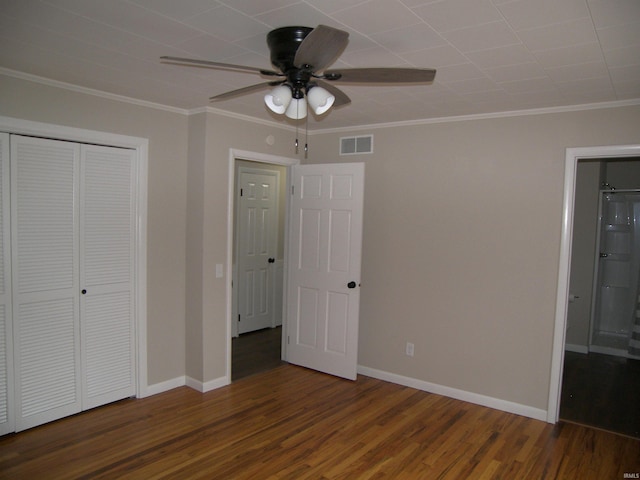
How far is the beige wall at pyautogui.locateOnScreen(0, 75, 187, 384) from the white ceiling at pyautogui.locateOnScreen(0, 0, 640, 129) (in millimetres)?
302

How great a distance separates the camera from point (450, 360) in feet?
A: 13.0

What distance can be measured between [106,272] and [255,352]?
2.10 meters

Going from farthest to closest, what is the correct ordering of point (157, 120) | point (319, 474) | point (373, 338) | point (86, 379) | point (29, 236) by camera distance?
point (373, 338) < point (157, 120) < point (86, 379) < point (29, 236) < point (319, 474)

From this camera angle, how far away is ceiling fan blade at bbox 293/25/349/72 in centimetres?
154

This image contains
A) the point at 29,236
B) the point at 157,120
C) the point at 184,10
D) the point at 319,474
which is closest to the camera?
the point at 184,10

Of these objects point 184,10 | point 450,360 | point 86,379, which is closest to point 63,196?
point 86,379

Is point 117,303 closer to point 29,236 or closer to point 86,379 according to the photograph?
point 86,379

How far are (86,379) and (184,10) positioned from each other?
286 cm

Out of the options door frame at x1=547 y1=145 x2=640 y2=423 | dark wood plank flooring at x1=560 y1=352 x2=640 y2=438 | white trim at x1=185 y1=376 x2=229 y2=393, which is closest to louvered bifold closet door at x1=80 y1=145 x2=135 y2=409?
white trim at x1=185 y1=376 x2=229 y2=393

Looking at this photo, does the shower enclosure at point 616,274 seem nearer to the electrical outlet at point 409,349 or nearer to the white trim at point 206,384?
the electrical outlet at point 409,349

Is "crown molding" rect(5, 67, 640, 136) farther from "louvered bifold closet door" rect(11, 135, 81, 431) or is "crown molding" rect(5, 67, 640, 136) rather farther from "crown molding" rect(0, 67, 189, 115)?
"louvered bifold closet door" rect(11, 135, 81, 431)

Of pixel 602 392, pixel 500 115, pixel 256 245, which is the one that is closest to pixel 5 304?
pixel 256 245

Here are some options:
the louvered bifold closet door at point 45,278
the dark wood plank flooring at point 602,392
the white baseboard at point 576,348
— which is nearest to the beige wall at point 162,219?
the louvered bifold closet door at point 45,278

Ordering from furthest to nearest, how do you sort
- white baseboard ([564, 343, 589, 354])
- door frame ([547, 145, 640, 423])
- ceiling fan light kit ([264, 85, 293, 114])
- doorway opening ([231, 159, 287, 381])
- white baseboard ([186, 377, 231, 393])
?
doorway opening ([231, 159, 287, 381]) < white baseboard ([564, 343, 589, 354]) < white baseboard ([186, 377, 231, 393]) < door frame ([547, 145, 640, 423]) < ceiling fan light kit ([264, 85, 293, 114])
